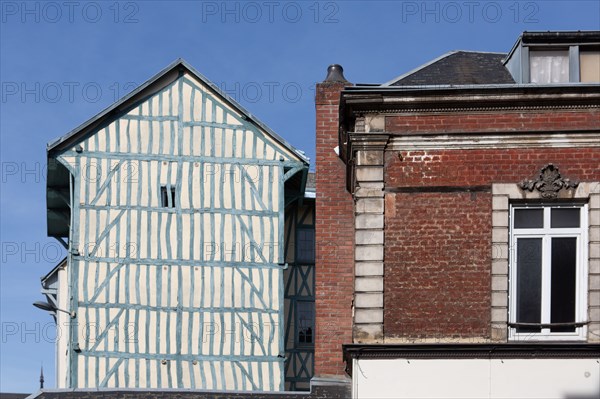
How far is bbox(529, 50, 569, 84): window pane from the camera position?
58.2 feet

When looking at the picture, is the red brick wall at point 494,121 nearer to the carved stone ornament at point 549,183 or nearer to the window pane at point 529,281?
the carved stone ornament at point 549,183

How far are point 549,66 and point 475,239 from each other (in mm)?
3132

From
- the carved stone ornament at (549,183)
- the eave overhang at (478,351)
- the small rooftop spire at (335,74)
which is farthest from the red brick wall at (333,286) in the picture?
the carved stone ornament at (549,183)

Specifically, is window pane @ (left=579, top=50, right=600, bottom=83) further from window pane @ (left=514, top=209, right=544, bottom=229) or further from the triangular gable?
the triangular gable

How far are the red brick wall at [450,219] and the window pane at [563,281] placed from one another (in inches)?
34.7

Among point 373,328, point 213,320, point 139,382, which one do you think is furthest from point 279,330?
point 373,328

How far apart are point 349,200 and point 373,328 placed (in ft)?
16.0

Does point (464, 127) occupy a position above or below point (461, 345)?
above

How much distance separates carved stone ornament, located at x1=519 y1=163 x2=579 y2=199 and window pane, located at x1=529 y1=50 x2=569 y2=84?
179 cm

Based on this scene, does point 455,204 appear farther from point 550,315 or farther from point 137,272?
point 137,272

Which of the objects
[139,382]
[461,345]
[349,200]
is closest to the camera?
[461,345]

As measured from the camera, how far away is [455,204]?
656 inches

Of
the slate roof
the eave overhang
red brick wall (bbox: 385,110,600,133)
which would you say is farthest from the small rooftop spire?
the eave overhang

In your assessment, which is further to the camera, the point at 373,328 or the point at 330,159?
the point at 330,159
